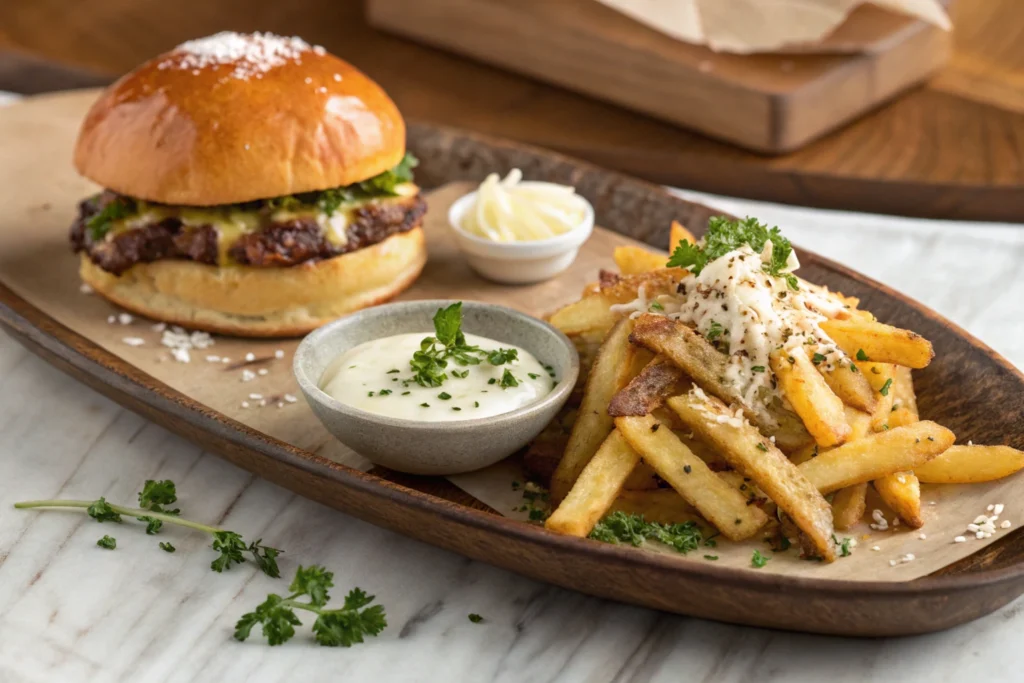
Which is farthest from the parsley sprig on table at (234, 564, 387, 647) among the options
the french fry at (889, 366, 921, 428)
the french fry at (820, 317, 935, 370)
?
the french fry at (889, 366, 921, 428)

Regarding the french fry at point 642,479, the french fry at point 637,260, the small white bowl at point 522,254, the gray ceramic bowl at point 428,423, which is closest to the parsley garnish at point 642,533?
the french fry at point 642,479

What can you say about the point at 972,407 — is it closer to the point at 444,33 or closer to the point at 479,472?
the point at 479,472

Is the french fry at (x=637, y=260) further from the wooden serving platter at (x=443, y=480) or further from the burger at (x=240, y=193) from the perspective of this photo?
the burger at (x=240, y=193)

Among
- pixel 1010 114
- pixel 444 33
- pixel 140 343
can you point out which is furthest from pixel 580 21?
pixel 140 343

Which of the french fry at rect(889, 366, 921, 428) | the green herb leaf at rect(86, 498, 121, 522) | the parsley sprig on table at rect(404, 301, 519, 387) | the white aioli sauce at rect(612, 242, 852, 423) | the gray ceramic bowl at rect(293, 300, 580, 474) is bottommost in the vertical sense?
the green herb leaf at rect(86, 498, 121, 522)

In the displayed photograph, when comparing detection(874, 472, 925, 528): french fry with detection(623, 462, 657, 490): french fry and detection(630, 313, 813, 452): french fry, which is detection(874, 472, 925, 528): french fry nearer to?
detection(630, 313, 813, 452): french fry

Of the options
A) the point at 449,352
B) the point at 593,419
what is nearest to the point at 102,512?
the point at 449,352
